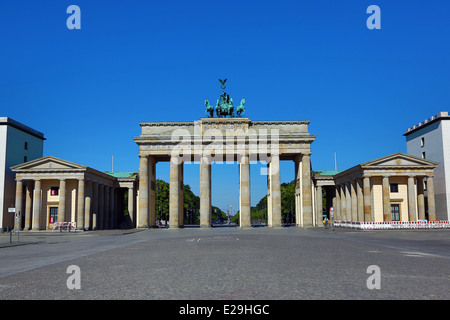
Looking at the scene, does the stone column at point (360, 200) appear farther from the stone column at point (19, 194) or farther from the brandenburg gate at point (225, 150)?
the stone column at point (19, 194)

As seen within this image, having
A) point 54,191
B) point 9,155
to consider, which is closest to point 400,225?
point 54,191

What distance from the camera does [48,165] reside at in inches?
2360

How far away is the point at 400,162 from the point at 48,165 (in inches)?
1987

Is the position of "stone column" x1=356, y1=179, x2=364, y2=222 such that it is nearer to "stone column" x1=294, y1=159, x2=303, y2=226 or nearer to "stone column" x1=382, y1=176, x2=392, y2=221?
"stone column" x1=382, y1=176, x2=392, y2=221

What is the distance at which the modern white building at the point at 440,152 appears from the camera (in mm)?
68062

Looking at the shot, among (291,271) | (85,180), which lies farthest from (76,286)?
(85,180)

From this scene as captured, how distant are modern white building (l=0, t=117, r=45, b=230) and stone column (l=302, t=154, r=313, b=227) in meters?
44.1

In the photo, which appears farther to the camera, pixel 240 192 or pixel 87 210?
pixel 240 192

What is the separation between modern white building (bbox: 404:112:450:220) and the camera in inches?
2680

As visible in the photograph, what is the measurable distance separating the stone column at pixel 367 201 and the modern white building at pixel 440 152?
12900 mm

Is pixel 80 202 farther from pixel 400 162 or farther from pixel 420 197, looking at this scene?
pixel 420 197

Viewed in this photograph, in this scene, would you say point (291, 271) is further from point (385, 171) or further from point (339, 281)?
point (385, 171)

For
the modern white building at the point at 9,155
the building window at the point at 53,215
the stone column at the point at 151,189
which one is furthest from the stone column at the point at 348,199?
the modern white building at the point at 9,155

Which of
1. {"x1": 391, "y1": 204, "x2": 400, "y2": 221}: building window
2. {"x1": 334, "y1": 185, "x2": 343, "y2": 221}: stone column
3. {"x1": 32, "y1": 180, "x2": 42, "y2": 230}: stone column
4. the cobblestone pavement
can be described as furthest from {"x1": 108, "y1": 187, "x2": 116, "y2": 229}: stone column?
the cobblestone pavement
